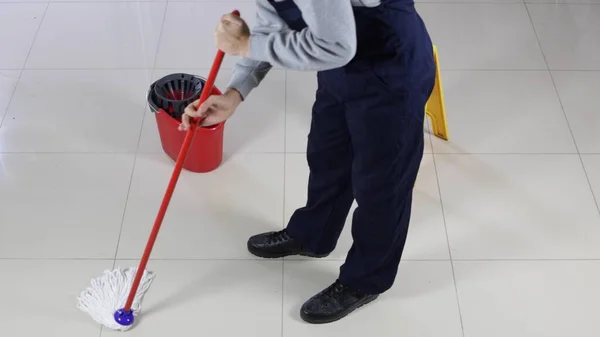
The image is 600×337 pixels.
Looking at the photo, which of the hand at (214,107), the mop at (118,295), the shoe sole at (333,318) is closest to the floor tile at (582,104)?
the shoe sole at (333,318)

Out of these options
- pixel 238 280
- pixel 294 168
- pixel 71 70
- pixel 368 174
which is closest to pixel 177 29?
pixel 71 70

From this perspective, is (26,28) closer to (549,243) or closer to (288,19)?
(288,19)

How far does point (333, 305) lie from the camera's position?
1757mm

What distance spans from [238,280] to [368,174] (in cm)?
56

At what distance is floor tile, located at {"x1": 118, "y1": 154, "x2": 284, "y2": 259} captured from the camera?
191 centimetres

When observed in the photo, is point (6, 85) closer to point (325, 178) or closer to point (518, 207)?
point (325, 178)

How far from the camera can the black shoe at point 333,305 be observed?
175cm

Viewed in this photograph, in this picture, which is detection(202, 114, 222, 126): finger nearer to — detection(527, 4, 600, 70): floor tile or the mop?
the mop

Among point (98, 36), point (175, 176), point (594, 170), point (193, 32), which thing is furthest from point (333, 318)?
point (98, 36)

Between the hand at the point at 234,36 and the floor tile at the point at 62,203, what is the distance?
838 millimetres

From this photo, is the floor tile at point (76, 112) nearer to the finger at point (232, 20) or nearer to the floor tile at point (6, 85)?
the floor tile at point (6, 85)

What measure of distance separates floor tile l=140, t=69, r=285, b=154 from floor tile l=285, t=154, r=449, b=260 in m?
0.10

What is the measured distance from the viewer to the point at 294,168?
2.12 m

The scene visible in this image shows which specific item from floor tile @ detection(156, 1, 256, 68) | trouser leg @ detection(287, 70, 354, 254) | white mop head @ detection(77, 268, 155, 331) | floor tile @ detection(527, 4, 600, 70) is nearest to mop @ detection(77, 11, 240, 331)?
white mop head @ detection(77, 268, 155, 331)
